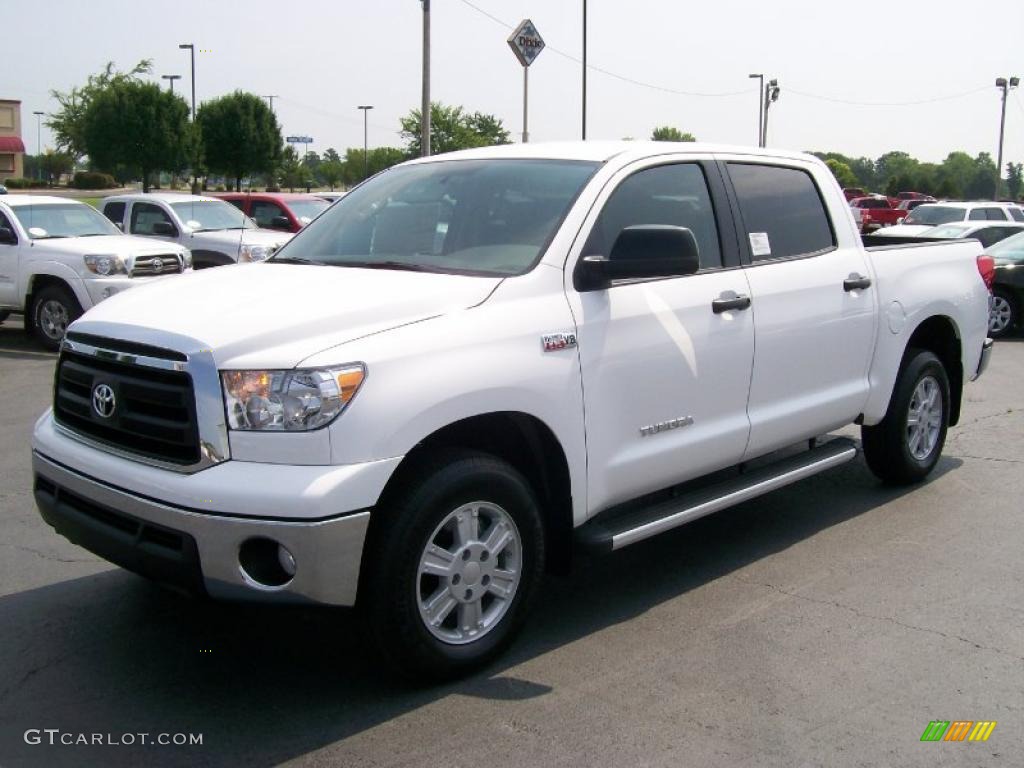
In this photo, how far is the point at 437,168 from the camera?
17.5ft

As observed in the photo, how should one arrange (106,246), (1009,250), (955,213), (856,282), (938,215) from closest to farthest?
(856,282)
(106,246)
(1009,250)
(955,213)
(938,215)

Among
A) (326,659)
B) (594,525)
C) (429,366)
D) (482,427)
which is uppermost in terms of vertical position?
(429,366)

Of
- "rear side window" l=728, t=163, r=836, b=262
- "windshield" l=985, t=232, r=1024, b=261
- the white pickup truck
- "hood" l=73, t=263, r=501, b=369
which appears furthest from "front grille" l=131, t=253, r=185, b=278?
"windshield" l=985, t=232, r=1024, b=261

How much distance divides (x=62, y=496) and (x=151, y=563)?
0.66 metres

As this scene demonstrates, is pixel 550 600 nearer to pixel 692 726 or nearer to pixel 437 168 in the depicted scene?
pixel 692 726

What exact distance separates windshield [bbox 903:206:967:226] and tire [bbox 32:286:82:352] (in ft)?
68.3

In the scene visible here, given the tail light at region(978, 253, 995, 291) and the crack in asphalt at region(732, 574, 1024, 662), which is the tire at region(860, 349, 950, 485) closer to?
the tail light at region(978, 253, 995, 291)

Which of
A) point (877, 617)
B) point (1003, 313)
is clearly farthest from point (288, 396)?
point (1003, 313)

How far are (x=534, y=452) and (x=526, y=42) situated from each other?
17.3 m

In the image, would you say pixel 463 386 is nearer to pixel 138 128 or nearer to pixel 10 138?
pixel 138 128

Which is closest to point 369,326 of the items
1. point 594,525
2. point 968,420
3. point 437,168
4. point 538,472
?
point 538,472

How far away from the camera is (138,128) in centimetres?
5066

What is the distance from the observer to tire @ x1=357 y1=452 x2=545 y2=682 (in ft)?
12.3

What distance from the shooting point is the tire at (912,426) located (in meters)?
6.50
